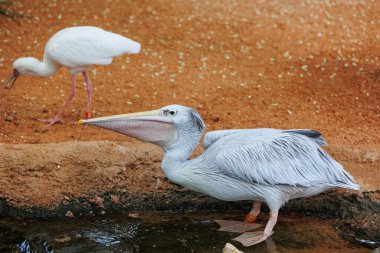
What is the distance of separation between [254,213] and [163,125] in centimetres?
82

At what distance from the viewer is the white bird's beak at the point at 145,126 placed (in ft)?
13.0

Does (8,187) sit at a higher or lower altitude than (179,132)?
lower

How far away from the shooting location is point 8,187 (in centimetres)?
425

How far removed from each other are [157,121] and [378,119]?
240 cm

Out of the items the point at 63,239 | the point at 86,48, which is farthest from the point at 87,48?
the point at 63,239

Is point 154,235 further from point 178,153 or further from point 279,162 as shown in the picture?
point 279,162

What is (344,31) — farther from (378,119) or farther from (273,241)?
(273,241)

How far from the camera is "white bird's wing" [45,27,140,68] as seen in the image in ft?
17.7

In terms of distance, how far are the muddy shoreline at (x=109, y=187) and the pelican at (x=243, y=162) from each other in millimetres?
291

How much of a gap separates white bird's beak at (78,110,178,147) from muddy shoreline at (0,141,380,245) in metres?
0.39

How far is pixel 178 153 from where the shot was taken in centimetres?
412

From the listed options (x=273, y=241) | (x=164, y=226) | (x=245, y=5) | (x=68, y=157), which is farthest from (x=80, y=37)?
(x=245, y=5)

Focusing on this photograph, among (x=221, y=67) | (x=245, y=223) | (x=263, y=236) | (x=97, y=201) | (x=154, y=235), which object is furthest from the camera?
(x=221, y=67)

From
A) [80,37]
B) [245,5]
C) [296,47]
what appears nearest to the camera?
[80,37]
